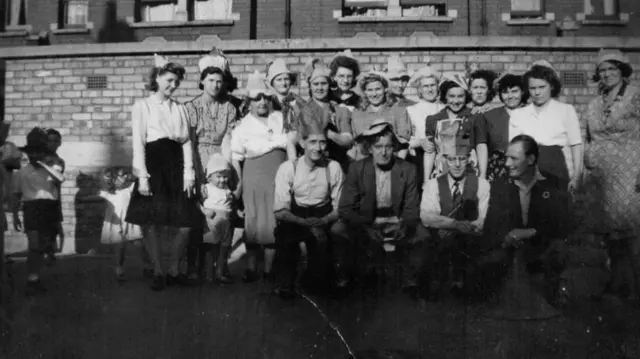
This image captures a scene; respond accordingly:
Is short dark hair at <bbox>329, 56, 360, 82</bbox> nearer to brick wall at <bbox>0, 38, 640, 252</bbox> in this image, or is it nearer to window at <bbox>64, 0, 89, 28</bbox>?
brick wall at <bbox>0, 38, 640, 252</bbox>

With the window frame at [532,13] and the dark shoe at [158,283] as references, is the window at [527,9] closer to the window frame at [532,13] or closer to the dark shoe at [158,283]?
the window frame at [532,13]

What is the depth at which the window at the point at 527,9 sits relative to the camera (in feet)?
28.5

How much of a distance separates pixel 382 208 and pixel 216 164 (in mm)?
1369

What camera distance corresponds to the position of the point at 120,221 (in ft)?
16.1

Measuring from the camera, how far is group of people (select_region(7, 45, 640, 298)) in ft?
13.1

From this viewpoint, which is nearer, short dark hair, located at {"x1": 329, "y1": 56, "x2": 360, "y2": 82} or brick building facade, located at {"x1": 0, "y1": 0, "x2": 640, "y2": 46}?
short dark hair, located at {"x1": 329, "y1": 56, "x2": 360, "y2": 82}

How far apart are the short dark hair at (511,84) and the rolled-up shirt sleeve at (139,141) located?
2786 millimetres

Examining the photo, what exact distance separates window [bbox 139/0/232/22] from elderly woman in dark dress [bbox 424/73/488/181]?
5084mm

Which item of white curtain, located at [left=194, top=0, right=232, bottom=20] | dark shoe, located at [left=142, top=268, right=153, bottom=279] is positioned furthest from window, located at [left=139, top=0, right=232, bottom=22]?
dark shoe, located at [left=142, top=268, right=153, bottom=279]

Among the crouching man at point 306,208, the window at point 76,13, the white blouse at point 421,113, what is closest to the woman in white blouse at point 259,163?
the crouching man at point 306,208

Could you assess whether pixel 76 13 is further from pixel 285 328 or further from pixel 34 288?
pixel 285 328

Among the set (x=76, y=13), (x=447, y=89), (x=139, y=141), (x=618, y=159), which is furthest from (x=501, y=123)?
(x=76, y=13)

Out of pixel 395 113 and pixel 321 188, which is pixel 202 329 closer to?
pixel 321 188

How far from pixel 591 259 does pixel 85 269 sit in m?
3.86
